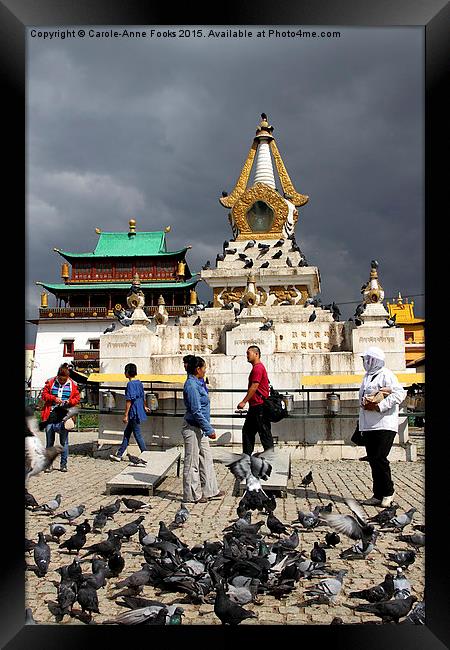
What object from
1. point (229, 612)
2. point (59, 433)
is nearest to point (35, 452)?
point (229, 612)

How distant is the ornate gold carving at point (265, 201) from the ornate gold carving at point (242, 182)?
1.44ft

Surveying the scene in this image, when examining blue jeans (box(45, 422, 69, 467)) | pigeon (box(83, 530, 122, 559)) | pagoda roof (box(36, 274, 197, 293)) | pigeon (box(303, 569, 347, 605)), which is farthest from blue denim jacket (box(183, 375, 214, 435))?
pagoda roof (box(36, 274, 197, 293))

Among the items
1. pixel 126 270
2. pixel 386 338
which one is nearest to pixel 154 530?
pixel 386 338

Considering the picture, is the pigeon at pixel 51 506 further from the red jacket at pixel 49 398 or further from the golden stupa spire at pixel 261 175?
the golden stupa spire at pixel 261 175

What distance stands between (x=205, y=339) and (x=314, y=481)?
6.62m

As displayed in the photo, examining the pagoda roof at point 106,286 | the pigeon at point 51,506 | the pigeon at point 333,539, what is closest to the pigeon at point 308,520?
the pigeon at point 333,539

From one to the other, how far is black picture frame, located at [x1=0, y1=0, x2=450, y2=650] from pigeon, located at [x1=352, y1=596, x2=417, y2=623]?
40cm

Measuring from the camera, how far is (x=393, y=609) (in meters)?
3.61

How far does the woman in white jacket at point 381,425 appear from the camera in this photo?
272 inches

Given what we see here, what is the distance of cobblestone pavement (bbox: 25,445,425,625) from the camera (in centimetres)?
388

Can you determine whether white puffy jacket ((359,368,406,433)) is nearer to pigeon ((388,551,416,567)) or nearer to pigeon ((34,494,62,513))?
pigeon ((388,551,416,567))

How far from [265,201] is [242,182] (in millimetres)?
1869
